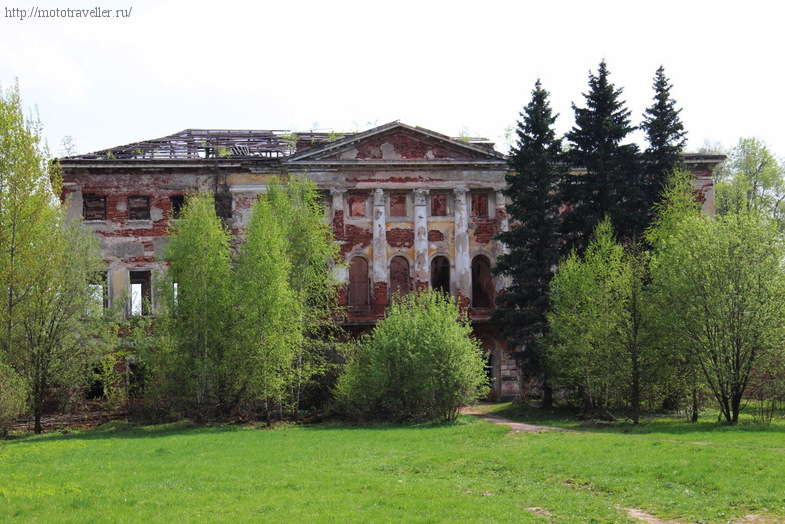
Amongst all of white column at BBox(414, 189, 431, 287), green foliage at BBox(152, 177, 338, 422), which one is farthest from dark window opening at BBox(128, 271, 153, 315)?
white column at BBox(414, 189, 431, 287)

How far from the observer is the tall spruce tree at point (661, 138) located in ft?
112

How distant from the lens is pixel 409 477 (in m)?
15.6

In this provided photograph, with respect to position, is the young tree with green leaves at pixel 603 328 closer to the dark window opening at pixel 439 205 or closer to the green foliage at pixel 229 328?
Answer: the green foliage at pixel 229 328

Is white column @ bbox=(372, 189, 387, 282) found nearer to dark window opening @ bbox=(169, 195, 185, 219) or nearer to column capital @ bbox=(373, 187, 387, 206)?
column capital @ bbox=(373, 187, 387, 206)

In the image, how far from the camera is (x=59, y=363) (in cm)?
2831

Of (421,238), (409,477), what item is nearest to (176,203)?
(421,238)

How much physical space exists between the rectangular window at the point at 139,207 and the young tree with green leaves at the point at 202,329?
→ 895cm

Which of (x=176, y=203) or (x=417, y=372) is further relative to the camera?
(x=176, y=203)

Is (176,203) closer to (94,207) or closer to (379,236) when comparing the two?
(94,207)

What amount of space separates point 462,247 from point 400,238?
306 centimetres

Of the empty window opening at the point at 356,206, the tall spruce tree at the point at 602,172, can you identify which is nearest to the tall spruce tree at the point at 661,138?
the tall spruce tree at the point at 602,172

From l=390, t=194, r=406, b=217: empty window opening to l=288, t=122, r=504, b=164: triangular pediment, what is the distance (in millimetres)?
1826

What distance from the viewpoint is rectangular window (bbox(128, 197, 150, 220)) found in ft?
124

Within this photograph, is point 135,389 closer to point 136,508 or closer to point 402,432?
point 402,432
